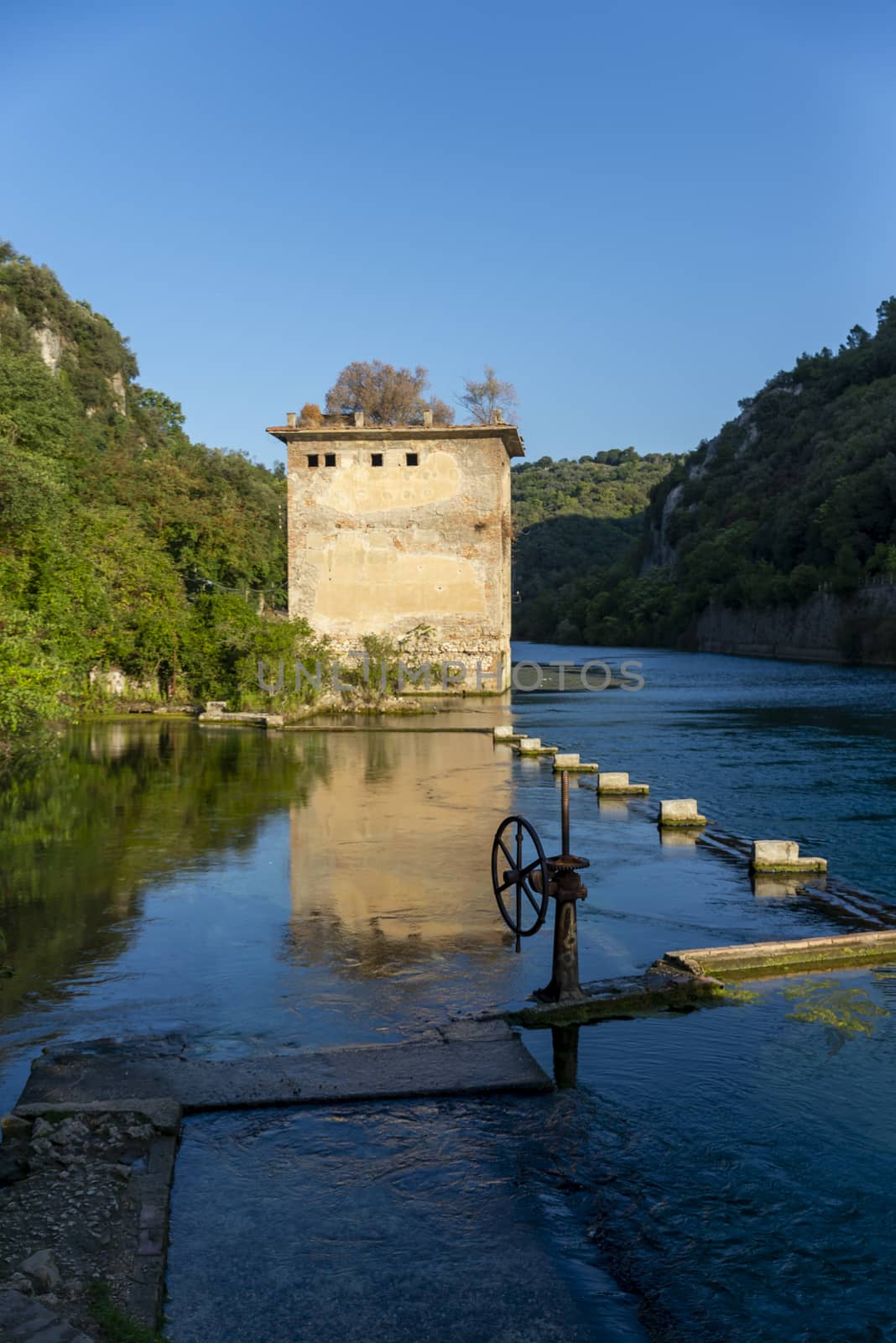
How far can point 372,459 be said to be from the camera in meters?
29.9

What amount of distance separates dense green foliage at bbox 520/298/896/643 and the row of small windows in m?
35.3

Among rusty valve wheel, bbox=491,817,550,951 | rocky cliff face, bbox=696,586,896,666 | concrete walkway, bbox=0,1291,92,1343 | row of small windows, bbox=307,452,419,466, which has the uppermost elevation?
row of small windows, bbox=307,452,419,466

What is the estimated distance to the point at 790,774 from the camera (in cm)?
1852

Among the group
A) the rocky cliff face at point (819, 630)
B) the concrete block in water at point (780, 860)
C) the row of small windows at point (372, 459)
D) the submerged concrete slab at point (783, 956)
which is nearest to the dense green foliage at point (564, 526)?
the rocky cliff face at point (819, 630)

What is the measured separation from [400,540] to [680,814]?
17908 mm

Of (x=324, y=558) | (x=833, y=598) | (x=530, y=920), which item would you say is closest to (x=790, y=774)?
(x=530, y=920)

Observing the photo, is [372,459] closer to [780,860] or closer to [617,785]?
[617,785]

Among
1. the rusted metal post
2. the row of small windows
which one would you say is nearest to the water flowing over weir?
the rusted metal post

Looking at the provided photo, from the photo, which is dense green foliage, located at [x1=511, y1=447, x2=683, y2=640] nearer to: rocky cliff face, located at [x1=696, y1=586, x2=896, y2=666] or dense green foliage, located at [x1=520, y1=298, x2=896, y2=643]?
dense green foliage, located at [x1=520, y1=298, x2=896, y2=643]

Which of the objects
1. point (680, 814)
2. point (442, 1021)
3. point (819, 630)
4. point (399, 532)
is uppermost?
point (399, 532)

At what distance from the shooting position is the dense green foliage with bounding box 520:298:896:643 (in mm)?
64812

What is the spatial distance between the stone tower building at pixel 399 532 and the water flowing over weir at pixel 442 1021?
16001 mm

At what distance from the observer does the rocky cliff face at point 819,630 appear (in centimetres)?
5616

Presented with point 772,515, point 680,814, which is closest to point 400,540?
point 680,814
